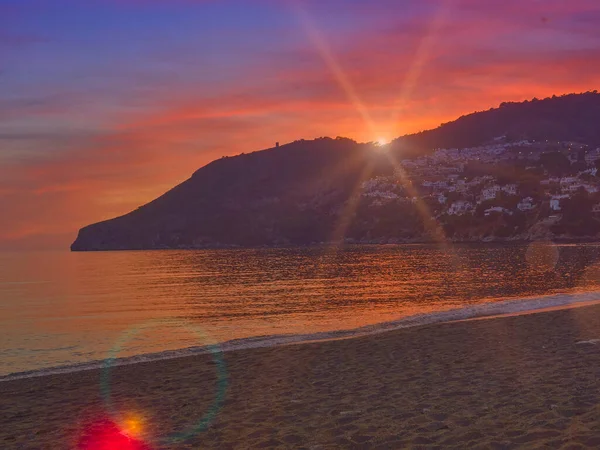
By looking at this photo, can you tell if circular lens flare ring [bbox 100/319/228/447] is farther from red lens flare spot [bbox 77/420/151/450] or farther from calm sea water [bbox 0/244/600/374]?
calm sea water [bbox 0/244/600/374]

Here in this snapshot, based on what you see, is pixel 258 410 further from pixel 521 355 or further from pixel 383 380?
pixel 521 355

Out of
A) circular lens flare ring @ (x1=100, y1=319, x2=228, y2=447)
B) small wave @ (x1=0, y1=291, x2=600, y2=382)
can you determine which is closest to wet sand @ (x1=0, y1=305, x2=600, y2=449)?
circular lens flare ring @ (x1=100, y1=319, x2=228, y2=447)

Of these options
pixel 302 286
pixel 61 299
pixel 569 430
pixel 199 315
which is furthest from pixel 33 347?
pixel 302 286

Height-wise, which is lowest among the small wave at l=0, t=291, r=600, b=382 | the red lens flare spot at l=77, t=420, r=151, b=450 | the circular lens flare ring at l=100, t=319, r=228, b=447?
the small wave at l=0, t=291, r=600, b=382

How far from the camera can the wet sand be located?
10.9 meters

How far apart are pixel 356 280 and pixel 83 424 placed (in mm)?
56840

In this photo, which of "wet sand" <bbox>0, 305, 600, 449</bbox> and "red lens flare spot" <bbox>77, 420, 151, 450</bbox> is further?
"red lens flare spot" <bbox>77, 420, 151, 450</bbox>

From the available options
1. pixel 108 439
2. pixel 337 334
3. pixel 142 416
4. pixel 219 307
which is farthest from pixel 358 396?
pixel 219 307

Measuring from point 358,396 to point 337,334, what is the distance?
1464 centimetres

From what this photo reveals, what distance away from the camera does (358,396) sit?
14078 mm

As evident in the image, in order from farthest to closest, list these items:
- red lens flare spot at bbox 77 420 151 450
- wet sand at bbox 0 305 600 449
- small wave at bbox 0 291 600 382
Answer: small wave at bbox 0 291 600 382, red lens flare spot at bbox 77 420 151 450, wet sand at bbox 0 305 600 449

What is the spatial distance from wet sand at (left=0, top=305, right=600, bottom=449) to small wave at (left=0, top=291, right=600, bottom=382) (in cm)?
230

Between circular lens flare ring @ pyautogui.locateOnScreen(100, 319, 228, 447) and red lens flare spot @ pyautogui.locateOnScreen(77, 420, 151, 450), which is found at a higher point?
red lens flare spot @ pyautogui.locateOnScreen(77, 420, 151, 450)

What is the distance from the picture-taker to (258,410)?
1348 cm
